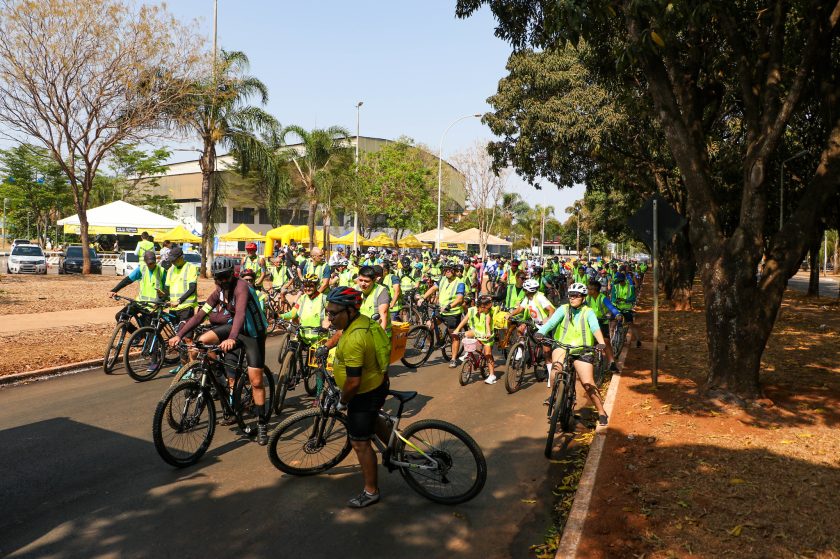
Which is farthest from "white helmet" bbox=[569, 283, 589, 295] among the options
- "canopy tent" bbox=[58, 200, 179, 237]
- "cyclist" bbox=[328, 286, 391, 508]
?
"canopy tent" bbox=[58, 200, 179, 237]

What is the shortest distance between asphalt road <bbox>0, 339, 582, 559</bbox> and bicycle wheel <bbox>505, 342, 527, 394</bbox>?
6.36 ft

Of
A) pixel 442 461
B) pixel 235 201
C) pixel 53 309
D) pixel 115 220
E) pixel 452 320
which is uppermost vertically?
pixel 235 201

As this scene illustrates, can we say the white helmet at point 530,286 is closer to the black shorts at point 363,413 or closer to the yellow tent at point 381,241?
the black shorts at point 363,413

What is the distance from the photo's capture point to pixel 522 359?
1002cm

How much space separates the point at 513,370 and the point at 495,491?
4.29 meters

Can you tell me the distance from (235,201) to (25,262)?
109 ft

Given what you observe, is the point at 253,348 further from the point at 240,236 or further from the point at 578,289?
the point at 240,236

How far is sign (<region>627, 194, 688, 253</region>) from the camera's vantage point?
9055mm

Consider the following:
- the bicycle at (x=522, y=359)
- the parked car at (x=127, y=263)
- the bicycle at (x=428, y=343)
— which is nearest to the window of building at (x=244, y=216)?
the parked car at (x=127, y=263)

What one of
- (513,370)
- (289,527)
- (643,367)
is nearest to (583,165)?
(643,367)

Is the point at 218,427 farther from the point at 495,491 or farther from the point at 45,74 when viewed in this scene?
the point at 45,74

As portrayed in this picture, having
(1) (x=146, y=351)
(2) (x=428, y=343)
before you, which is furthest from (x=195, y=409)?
(2) (x=428, y=343)

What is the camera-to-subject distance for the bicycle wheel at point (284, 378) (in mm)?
7445

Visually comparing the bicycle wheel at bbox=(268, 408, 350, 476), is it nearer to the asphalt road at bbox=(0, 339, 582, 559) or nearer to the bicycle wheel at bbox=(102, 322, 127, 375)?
the asphalt road at bbox=(0, 339, 582, 559)
